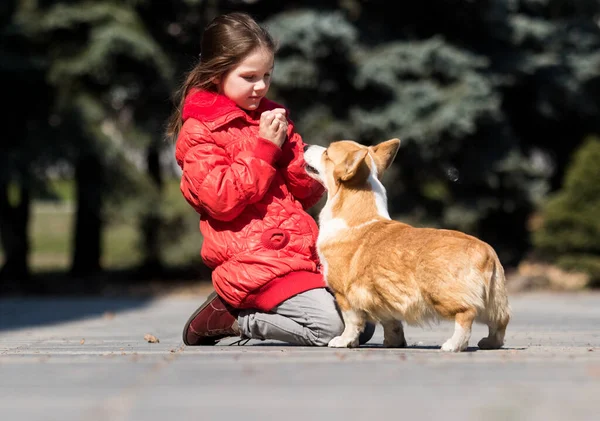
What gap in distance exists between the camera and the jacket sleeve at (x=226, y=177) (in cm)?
464

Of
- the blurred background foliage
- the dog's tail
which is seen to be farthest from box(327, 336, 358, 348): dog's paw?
the blurred background foliage

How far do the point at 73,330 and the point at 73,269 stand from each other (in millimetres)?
6782

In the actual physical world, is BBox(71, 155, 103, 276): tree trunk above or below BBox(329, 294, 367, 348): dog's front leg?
below

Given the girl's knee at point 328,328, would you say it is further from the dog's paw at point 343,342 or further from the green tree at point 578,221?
the green tree at point 578,221

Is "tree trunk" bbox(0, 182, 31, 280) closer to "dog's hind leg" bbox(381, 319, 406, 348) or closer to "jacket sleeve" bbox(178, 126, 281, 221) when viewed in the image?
"jacket sleeve" bbox(178, 126, 281, 221)

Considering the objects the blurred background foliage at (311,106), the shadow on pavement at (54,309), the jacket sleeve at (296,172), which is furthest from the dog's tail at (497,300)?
the blurred background foliage at (311,106)

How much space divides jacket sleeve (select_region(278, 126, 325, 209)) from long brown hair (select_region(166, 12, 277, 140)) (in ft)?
1.63

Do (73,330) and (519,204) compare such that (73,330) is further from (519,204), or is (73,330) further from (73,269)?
(519,204)

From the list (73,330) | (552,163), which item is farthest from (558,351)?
(552,163)

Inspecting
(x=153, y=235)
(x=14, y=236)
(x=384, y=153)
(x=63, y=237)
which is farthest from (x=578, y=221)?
(x=63, y=237)

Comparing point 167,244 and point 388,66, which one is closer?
point 388,66

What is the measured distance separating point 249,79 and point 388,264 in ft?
4.30

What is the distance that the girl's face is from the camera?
4910 millimetres

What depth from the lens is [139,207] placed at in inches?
494
